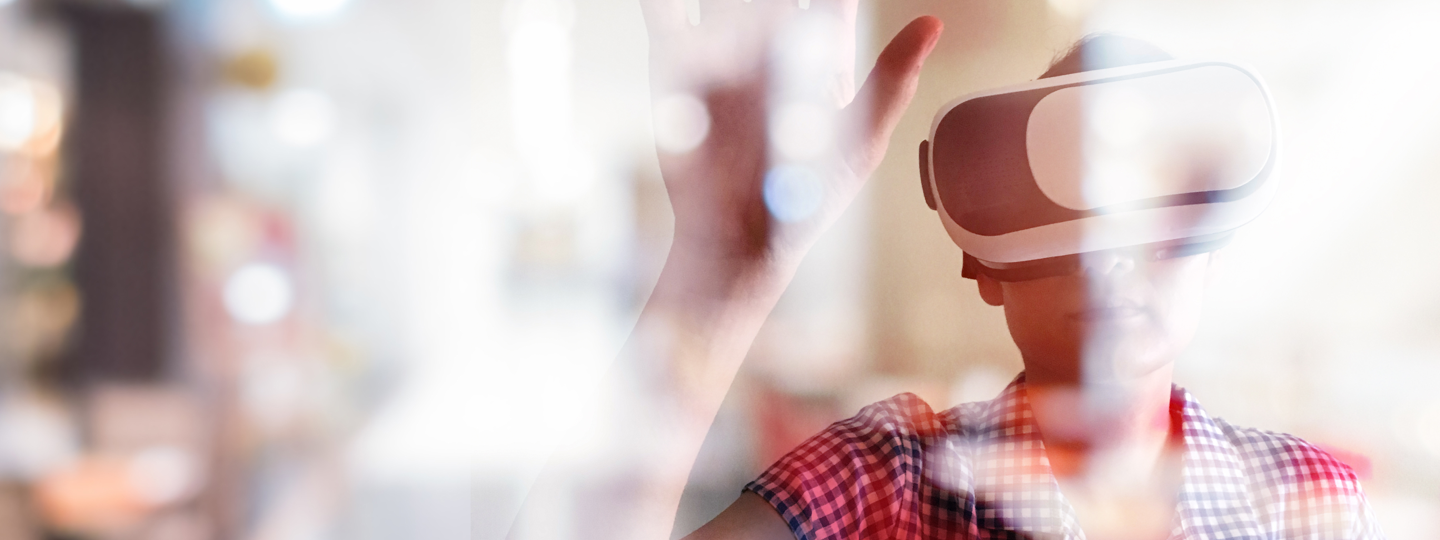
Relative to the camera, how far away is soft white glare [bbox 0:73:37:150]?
2.14 ft

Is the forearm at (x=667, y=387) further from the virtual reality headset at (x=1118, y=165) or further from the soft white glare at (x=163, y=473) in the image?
the soft white glare at (x=163, y=473)

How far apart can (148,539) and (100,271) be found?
0.70 ft

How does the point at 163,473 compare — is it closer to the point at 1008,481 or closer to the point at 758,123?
the point at 758,123

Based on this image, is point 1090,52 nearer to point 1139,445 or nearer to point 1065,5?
point 1065,5

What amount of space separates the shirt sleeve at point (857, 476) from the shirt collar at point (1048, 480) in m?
0.05

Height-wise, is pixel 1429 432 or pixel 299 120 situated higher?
pixel 299 120


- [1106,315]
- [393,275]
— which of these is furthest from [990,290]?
[393,275]

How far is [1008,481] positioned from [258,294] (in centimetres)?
60

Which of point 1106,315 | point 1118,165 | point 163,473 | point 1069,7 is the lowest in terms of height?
point 163,473

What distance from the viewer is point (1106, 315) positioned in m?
0.62

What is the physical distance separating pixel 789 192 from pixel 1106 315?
0.82 feet

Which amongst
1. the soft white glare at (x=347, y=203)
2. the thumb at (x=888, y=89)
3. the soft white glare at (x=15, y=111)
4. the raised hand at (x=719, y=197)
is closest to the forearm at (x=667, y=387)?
the raised hand at (x=719, y=197)

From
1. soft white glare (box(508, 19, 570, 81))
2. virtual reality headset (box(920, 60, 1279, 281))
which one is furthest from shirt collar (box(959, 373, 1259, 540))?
soft white glare (box(508, 19, 570, 81))

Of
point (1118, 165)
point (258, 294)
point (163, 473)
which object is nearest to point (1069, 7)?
point (1118, 165)
